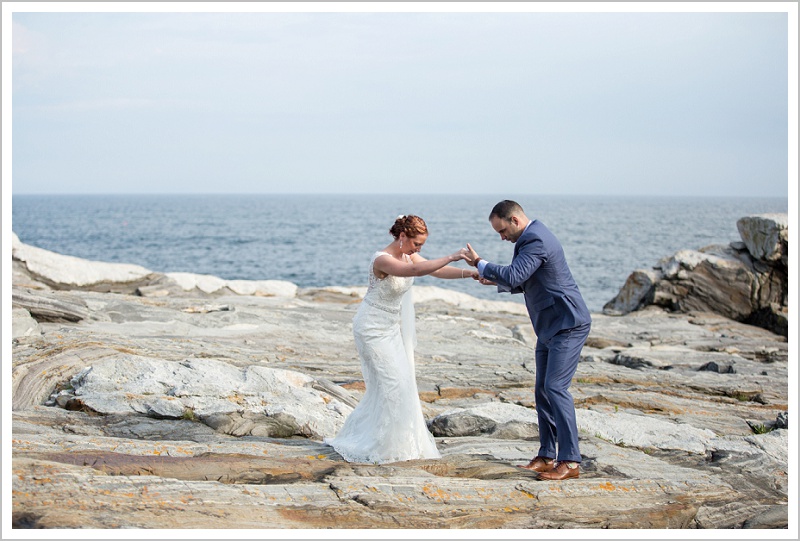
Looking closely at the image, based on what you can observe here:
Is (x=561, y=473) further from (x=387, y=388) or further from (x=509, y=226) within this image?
(x=509, y=226)

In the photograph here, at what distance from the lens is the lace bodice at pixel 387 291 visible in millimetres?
8406

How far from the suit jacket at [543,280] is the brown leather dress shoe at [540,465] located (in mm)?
1267

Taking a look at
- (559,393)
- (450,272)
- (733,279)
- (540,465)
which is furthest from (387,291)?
(733,279)

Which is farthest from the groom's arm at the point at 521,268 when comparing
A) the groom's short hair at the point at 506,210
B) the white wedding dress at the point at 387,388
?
the white wedding dress at the point at 387,388

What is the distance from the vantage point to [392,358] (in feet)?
27.6

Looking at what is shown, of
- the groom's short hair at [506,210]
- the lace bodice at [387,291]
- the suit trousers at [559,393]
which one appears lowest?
the suit trousers at [559,393]

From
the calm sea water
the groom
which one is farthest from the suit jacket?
the calm sea water

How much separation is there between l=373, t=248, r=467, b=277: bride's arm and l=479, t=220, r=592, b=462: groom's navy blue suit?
48cm

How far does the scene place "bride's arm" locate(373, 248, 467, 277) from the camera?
7.90 m

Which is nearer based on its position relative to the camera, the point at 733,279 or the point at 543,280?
the point at 543,280

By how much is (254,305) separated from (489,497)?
13.0 metres

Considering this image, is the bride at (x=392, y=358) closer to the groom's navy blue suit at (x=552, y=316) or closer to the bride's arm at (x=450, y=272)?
the bride's arm at (x=450, y=272)

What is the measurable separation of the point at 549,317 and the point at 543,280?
15.9 inches

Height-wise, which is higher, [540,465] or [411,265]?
[411,265]
